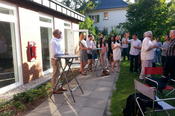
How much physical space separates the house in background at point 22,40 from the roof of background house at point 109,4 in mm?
25417

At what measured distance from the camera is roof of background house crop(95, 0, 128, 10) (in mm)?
30948

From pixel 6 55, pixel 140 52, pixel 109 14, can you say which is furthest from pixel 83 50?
pixel 109 14

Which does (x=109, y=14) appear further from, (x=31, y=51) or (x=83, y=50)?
(x=31, y=51)

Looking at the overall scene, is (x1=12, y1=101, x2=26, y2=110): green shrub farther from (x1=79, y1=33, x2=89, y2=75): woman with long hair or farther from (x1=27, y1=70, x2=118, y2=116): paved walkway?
(x1=79, y1=33, x2=89, y2=75): woman with long hair

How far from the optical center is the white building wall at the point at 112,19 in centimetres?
3031

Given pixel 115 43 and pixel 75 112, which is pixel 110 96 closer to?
pixel 75 112

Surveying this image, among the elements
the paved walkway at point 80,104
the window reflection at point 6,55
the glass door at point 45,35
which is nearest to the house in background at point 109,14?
the glass door at point 45,35

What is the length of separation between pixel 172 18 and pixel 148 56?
957 cm

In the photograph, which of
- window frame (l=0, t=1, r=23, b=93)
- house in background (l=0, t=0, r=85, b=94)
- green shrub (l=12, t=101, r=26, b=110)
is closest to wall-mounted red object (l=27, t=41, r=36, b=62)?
house in background (l=0, t=0, r=85, b=94)

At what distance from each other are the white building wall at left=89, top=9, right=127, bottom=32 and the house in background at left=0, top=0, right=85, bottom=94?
2423 centimetres

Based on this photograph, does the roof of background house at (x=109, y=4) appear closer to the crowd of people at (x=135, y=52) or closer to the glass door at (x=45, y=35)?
the crowd of people at (x=135, y=52)

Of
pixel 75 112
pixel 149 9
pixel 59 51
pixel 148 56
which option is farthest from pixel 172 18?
pixel 75 112

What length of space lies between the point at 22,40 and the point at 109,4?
29149 mm

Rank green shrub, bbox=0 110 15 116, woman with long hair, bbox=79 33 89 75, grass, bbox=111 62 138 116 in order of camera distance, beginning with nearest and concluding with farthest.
Answer: green shrub, bbox=0 110 15 116 → grass, bbox=111 62 138 116 → woman with long hair, bbox=79 33 89 75
